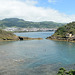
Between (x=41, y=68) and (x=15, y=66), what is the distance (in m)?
8.62

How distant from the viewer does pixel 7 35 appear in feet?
408

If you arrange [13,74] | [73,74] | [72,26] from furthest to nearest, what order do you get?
[72,26], [13,74], [73,74]

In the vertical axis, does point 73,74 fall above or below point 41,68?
above

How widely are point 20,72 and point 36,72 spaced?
4.55 metres

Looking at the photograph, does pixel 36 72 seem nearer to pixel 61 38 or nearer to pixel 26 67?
pixel 26 67

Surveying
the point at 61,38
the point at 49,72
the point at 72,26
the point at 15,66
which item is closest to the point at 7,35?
the point at 61,38

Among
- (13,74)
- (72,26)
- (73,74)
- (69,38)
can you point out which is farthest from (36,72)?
(72,26)

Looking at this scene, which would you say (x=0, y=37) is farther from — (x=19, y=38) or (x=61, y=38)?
(x=61, y=38)

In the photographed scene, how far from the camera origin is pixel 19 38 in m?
126

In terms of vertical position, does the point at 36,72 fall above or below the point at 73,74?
below

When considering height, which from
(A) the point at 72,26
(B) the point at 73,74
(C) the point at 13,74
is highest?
(A) the point at 72,26

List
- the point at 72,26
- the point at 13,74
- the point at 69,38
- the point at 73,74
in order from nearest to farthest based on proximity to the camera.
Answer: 1. the point at 73,74
2. the point at 13,74
3. the point at 69,38
4. the point at 72,26

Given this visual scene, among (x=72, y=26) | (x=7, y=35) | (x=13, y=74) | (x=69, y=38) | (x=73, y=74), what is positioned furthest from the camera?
(x=72, y=26)

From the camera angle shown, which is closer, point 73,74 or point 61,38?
point 73,74
